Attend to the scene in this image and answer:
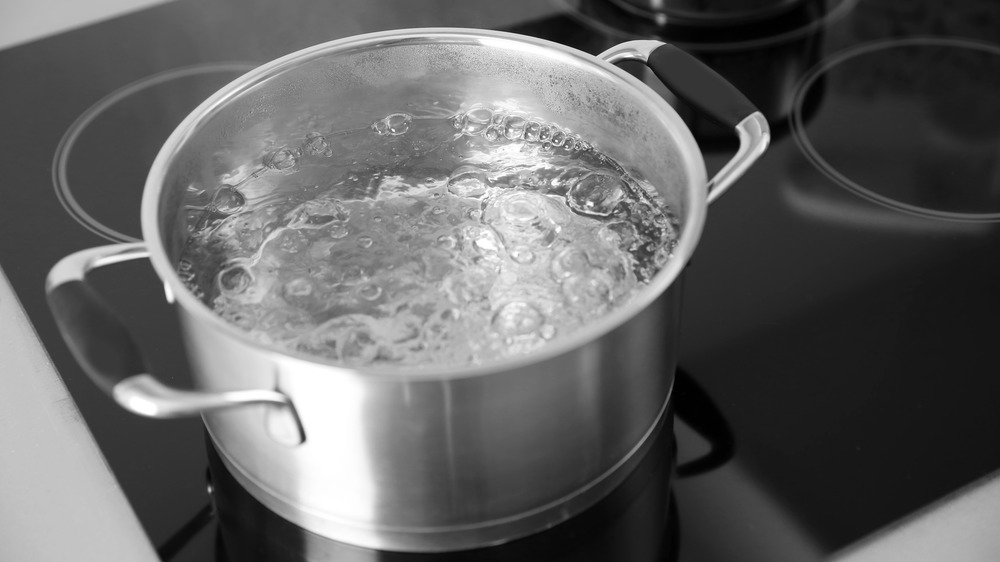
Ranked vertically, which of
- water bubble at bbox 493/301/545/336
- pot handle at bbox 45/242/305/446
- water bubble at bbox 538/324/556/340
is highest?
pot handle at bbox 45/242/305/446

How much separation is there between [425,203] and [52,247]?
0.31m

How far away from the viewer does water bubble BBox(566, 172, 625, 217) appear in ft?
2.36

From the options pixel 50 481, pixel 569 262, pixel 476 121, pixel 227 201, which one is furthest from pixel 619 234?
pixel 50 481

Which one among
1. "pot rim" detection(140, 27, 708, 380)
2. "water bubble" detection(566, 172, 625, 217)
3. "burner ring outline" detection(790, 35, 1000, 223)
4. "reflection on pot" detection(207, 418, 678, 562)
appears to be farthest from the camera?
"burner ring outline" detection(790, 35, 1000, 223)

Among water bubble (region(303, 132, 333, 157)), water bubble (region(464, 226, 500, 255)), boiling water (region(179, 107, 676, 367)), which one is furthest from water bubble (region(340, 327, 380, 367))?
water bubble (region(303, 132, 333, 157))

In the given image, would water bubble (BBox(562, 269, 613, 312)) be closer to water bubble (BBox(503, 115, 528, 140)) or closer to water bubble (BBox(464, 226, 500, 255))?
water bubble (BBox(464, 226, 500, 255))

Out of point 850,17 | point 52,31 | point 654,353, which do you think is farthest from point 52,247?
point 850,17

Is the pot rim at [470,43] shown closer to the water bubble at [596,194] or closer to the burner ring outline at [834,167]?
the water bubble at [596,194]

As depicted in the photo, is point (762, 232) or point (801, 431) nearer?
point (801, 431)

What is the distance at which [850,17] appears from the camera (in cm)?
106

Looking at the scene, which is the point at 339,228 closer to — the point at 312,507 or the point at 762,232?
the point at 312,507

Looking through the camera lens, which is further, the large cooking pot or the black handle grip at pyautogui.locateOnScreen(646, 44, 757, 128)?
the black handle grip at pyautogui.locateOnScreen(646, 44, 757, 128)

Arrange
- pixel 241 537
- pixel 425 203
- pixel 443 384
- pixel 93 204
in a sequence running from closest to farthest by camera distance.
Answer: pixel 443 384 → pixel 241 537 → pixel 425 203 → pixel 93 204

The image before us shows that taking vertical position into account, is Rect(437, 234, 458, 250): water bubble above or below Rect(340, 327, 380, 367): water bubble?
below
